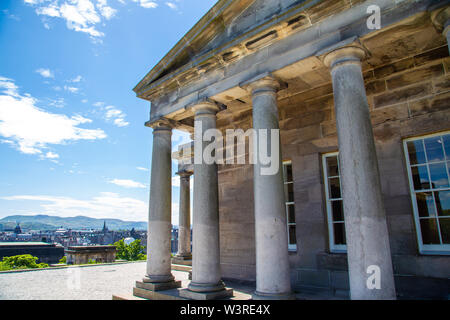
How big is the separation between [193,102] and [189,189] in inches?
576

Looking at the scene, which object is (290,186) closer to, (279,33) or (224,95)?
(224,95)

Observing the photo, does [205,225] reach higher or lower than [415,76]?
lower

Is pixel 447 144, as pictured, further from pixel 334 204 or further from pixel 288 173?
pixel 288 173

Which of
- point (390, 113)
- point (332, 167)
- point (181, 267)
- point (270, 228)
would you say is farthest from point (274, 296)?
point (181, 267)

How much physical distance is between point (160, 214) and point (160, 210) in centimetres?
17

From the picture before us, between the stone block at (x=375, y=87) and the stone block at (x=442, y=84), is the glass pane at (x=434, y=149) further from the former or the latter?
the stone block at (x=375, y=87)

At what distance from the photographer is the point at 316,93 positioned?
1286 cm

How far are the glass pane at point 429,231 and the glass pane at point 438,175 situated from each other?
1.22 m

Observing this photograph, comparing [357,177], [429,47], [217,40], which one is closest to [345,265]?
[357,177]

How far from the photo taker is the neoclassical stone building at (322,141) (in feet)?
25.1

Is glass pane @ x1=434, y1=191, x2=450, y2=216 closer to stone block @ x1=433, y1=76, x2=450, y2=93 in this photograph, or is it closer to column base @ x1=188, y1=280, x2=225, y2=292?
stone block @ x1=433, y1=76, x2=450, y2=93

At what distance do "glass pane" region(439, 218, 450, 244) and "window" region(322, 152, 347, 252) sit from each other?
315 cm

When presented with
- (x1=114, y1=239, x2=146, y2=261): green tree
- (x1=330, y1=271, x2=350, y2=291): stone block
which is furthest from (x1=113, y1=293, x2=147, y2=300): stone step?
(x1=114, y1=239, x2=146, y2=261): green tree

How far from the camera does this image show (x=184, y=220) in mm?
24766
